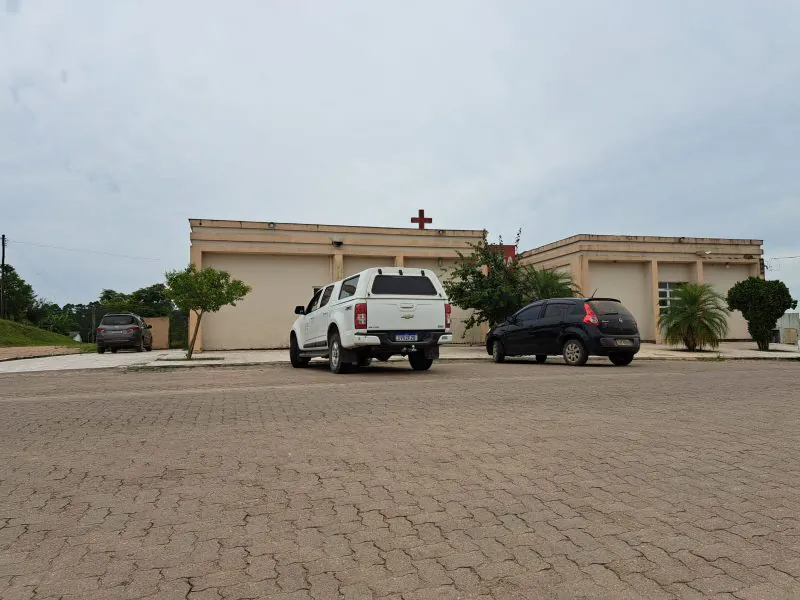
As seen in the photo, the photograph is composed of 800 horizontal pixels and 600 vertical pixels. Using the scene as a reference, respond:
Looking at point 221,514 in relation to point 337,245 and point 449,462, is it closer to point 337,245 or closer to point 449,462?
point 449,462

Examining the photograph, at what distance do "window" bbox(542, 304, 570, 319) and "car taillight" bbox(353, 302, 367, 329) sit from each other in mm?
5663

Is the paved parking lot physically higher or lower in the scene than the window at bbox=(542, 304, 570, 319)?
lower

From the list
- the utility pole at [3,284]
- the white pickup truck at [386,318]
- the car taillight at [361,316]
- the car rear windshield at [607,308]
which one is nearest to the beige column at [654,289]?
the car rear windshield at [607,308]

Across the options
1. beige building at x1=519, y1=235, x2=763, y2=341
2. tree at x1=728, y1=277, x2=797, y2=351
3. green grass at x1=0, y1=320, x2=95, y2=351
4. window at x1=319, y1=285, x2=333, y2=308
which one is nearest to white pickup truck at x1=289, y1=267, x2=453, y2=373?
window at x1=319, y1=285, x2=333, y2=308

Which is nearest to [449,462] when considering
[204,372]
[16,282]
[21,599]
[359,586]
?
[359,586]

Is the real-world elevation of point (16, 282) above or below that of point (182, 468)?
above

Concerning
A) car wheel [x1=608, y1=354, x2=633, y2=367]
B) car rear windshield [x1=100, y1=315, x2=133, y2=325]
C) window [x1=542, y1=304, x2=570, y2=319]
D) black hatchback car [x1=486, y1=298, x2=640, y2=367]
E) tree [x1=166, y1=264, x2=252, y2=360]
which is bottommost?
car wheel [x1=608, y1=354, x2=633, y2=367]

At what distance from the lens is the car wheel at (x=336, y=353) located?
13258 millimetres

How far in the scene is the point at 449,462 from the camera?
479 cm

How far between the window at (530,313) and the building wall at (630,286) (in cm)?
1227

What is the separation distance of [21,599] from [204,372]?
12.0 meters

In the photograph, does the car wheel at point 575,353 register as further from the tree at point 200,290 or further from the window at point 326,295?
the tree at point 200,290

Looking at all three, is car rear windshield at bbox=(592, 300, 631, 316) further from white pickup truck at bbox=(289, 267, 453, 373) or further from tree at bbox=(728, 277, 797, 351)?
tree at bbox=(728, 277, 797, 351)

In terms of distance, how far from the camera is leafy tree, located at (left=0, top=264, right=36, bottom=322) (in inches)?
2237
